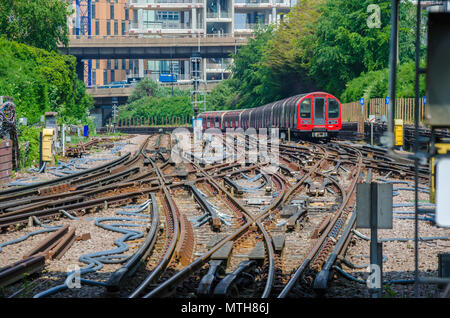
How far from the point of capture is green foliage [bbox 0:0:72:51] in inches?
1730

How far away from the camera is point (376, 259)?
6301 millimetres

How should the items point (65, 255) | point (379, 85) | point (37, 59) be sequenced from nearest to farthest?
point (65, 255)
point (379, 85)
point (37, 59)

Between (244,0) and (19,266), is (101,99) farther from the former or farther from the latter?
(19,266)

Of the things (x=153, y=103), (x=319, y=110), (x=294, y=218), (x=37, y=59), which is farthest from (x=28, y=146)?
(x=153, y=103)

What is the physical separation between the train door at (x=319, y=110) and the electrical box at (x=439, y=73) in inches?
1117

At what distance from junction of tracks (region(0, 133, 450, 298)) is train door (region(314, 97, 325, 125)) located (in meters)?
15.6

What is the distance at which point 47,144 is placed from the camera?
2092 cm

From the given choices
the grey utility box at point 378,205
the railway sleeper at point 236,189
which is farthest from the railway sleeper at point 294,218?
Answer: the grey utility box at point 378,205

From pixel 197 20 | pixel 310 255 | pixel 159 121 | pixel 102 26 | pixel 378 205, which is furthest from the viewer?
pixel 102 26

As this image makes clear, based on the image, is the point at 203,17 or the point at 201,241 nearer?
the point at 201,241

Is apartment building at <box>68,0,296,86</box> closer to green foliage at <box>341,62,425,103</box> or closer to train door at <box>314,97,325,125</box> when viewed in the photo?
green foliage at <box>341,62,425,103</box>

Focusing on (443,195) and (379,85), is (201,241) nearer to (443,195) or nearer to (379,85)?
(443,195)

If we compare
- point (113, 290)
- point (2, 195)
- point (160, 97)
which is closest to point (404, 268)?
point (113, 290)

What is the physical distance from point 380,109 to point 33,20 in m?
24.9
